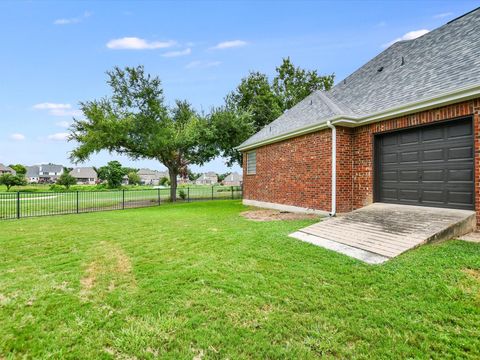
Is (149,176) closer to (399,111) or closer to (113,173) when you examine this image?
(113,173)

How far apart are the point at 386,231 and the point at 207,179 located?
89.7 meters

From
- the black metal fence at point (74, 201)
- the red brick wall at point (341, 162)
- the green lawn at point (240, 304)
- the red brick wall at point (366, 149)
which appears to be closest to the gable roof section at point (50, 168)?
the black metal fence at point (74, 201)

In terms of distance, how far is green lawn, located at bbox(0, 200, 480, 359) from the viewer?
6.87 ft

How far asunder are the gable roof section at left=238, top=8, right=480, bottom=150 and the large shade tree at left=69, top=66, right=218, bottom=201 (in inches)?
303

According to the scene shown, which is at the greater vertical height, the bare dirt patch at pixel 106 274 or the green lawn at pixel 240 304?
the green lawn at pixel 240 304

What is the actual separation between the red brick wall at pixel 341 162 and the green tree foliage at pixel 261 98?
8.31 m

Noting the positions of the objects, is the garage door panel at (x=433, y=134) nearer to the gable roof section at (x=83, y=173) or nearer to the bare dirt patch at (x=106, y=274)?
the bare dirt patch at (x=106, y=274)

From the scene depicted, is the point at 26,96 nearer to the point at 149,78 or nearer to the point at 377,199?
the point at 149,78

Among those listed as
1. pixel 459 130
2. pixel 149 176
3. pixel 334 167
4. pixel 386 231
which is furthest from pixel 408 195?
pixel 149 176

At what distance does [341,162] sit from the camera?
799 cm

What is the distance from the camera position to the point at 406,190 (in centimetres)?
698

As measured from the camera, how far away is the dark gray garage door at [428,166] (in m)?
5.71

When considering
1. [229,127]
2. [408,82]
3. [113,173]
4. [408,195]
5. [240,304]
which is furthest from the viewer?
[113,173]

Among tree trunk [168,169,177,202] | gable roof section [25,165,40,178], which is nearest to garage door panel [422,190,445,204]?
tree trunk [168,169,177,202]
